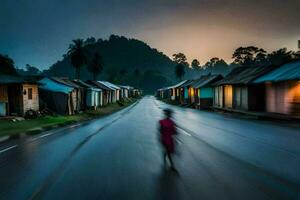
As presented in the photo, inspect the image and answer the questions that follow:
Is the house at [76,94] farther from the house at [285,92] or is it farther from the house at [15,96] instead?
the house at [285,92]

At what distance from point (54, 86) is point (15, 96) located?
9579mm

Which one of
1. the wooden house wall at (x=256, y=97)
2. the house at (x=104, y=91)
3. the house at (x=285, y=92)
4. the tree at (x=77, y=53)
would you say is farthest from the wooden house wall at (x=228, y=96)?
the tree at (x=77, y=53)

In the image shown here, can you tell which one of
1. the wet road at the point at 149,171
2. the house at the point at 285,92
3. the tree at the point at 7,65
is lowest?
the wet road at the point at 149,171

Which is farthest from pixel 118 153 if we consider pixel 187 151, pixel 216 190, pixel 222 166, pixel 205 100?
pixel 205 100

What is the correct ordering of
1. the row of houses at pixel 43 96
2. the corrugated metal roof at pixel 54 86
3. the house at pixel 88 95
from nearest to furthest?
the row of houses at pixel 43 96
the corrugated metal roof at pixel 54 86
the house at pixel 88 95

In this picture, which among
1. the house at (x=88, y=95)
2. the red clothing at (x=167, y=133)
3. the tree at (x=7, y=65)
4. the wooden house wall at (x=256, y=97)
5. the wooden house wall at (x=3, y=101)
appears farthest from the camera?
the tree at (x=7, y=65)

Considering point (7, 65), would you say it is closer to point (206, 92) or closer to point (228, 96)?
point (206, 92)

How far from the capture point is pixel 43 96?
149ft

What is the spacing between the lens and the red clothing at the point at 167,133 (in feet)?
33.9

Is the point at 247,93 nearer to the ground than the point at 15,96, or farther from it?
farther from it

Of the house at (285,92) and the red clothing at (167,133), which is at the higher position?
the house at (285,92)

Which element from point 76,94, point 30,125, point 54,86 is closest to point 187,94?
point 76,94

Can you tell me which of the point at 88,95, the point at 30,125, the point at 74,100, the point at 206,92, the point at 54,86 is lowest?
the point at 30,125

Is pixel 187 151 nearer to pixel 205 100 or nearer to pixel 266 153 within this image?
pixel 266 153
